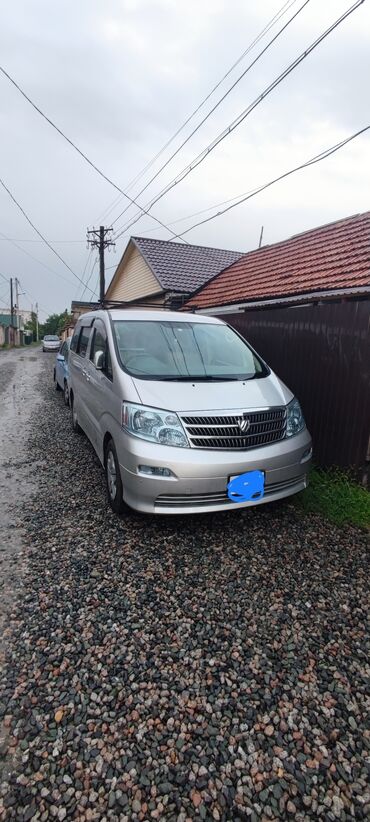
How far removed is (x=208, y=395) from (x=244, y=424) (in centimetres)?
39

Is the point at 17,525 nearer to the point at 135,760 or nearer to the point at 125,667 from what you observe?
the point at 125,667

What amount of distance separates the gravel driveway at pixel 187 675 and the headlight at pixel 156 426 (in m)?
0.83

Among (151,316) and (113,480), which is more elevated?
(151,316)

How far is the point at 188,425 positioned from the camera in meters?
3.08

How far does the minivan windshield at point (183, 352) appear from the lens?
3686 millimetres

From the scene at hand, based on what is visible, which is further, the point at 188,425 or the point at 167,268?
the point at 167,268

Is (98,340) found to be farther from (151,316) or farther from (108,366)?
(108,366)

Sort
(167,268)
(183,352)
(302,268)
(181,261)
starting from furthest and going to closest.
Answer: (181,261), (167,268), (302,268), (183,352)

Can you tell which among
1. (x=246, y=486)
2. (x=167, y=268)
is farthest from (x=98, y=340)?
(x=167, y=268)

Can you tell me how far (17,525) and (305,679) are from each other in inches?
101

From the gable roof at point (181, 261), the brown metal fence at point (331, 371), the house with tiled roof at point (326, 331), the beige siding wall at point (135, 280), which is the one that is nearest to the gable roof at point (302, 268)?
the house with tiled roof at point (326, 331)

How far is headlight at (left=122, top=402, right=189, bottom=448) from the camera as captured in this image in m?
3.06

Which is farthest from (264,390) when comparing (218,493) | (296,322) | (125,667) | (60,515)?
(125,667)

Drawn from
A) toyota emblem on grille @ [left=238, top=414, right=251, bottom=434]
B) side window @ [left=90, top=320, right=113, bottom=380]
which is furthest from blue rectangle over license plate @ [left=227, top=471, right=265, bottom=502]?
side window @ [left=90, top=320, right=113, bottom=380]
